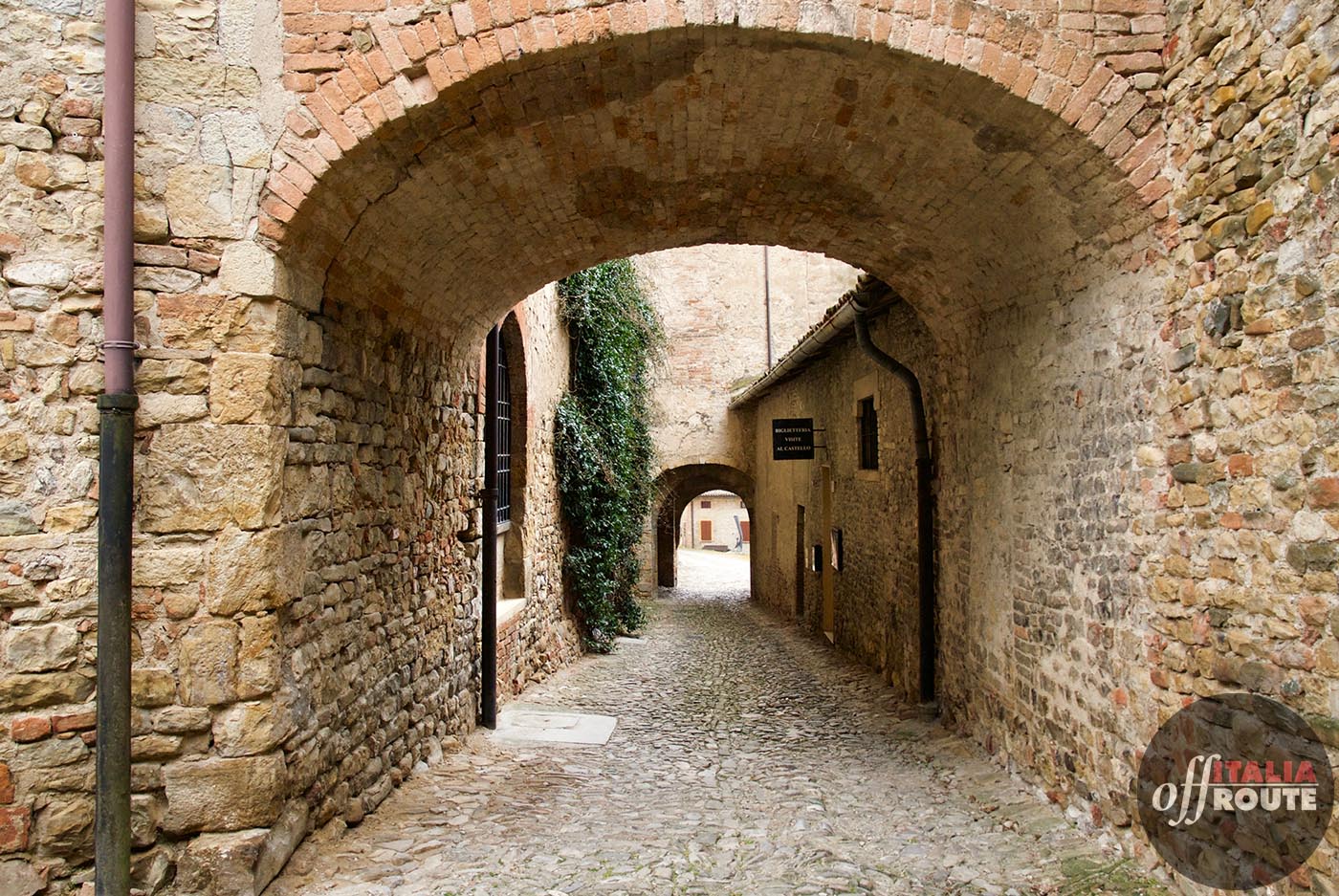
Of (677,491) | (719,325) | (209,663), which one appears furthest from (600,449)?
(677,491)

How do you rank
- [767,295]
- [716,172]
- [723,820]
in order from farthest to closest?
[767,295], [716,172], [723,820]

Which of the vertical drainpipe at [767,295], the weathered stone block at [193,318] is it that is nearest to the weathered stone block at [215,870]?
the weathered stone block at [193,318]

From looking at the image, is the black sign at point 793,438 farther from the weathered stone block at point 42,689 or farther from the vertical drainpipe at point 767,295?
the weathered stone block at point 42,689

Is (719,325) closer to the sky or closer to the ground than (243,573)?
closer to the sky

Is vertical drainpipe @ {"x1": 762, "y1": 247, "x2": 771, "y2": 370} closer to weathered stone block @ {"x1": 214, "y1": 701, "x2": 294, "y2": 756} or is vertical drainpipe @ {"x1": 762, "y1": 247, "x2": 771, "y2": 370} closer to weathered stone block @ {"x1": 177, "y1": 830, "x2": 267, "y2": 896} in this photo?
weathered stone block @ {"x1": 214, "y1": 701, "x2": 294, "y2": 756}

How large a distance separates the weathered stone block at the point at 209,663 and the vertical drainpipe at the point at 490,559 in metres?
3.41

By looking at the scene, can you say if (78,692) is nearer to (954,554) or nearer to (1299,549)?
(1299,549)

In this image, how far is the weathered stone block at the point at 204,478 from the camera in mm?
3537

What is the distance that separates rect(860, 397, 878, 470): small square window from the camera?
9227mm

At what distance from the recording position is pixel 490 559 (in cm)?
720

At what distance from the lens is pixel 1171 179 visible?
3.59 meters

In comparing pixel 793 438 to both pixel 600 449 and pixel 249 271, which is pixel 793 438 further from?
pixel 249 271

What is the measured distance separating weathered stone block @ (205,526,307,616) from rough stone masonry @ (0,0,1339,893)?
2 centimetres

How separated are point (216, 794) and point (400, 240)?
2.64 meters
